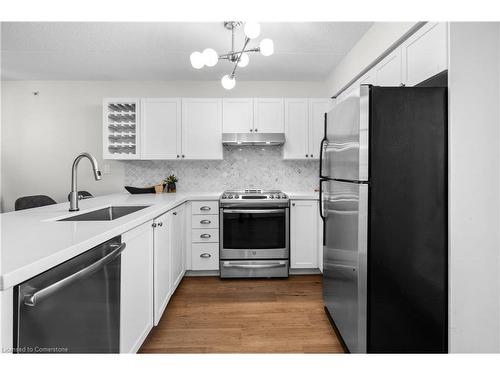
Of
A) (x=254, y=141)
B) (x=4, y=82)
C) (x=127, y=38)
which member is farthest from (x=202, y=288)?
(x=4, y=82)

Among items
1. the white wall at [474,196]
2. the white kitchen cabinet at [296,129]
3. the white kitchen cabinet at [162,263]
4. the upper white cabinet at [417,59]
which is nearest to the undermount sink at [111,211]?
the white kitchen cabinet at [162,263]

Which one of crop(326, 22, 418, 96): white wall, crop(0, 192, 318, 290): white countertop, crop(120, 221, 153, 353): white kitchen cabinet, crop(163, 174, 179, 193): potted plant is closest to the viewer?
crop(0, 192, 318, 290): white countertop

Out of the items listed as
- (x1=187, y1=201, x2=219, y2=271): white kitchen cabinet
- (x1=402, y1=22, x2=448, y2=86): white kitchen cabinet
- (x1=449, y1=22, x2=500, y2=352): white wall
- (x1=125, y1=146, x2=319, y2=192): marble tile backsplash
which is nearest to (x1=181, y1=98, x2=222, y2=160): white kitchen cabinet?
(x1=125, y1=146, x2=319, y2=192): marble tile backsplash

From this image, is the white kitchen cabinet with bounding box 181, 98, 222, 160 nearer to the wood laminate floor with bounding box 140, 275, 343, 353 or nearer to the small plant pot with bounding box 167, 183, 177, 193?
the small plant pot with bounding box 167, 183, 177, 193

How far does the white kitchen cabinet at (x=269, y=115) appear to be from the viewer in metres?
3.50

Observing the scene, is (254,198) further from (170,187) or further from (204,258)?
(170,187)

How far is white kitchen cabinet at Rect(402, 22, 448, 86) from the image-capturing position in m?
1.57

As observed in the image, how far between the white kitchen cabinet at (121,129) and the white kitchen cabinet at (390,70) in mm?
2690

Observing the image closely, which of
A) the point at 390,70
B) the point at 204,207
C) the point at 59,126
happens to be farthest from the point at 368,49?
the point at 59,126

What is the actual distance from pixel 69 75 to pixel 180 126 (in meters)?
1.62

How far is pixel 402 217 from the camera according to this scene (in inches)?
59.2

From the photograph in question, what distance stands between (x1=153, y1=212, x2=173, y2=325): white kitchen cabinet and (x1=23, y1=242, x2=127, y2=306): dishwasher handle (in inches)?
25.5

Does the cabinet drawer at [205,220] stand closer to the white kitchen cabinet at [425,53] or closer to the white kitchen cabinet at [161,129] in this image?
the white kitchen cabinet at [161,129]

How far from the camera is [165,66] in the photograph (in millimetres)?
3320
